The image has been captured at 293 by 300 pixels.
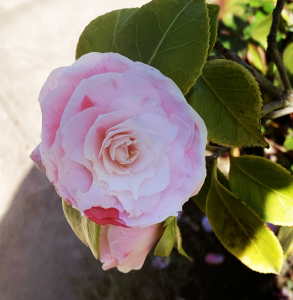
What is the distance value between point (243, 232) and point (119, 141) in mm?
284

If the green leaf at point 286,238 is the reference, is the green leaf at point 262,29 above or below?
above

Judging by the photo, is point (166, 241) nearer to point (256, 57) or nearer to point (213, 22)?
point (213, 22)

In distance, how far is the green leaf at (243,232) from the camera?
0.40 m

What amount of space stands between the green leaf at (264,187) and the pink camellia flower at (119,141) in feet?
0.76

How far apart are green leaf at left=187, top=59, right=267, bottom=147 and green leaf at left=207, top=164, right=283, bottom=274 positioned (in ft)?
0.34

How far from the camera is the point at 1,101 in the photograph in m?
1.00

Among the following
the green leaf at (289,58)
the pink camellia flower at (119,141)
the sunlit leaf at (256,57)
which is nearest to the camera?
the pink camellia flower at (119,141)

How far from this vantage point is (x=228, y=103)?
0.35 m

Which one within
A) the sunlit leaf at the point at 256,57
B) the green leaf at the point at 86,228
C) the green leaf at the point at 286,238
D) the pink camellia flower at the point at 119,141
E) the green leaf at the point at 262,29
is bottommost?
the green leaf at the point at 286,238

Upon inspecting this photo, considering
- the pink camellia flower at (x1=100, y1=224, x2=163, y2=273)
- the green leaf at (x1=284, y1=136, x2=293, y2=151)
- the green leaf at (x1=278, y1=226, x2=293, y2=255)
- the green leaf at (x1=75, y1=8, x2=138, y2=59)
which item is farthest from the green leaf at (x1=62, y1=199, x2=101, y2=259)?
the green leaf at (x1=284, y1=136, x2=293, y2=151)

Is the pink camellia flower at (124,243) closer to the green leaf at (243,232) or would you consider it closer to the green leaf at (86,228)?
the green leaf at (86,228)

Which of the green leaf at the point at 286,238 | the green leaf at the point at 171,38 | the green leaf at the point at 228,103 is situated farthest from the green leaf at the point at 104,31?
the green leaf at the point at 286,238

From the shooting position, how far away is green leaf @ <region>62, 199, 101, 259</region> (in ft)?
0.98

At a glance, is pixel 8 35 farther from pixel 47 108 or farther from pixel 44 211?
pixel 47 108
